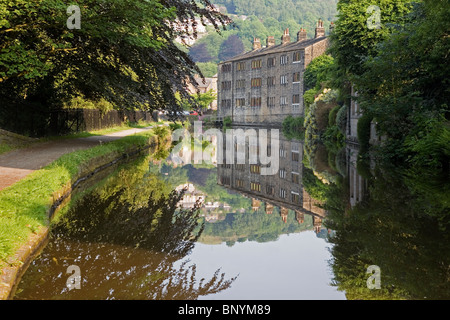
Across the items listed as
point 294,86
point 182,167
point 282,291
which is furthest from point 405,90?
point 294,86

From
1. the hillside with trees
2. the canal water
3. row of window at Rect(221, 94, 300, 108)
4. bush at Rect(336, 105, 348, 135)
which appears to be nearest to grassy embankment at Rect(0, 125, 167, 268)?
the canal water

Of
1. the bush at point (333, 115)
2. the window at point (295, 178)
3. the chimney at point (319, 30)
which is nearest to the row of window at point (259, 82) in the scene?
the chimney at point (319, 30)

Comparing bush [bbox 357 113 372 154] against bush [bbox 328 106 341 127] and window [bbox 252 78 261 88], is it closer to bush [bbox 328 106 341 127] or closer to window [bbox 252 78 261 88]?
bush [bbox 328 106 341 127]

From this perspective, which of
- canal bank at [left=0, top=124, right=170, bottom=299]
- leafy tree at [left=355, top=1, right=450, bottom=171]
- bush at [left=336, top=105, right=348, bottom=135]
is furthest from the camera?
bush at [left=336, top=105, right=348, bottom=135]

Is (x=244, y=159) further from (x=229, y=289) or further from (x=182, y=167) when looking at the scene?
(x=229, y=289)

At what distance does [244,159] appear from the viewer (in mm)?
24281

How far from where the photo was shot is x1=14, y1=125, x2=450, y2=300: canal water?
238 inches

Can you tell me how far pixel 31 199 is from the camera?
9.62 meters

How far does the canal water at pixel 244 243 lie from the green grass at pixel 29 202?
34cm

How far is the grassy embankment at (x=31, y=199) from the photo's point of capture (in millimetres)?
7105

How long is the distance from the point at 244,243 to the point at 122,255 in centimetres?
188

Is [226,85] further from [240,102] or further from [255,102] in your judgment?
[255,102]

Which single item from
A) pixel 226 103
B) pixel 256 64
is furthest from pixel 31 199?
pixel 226 103

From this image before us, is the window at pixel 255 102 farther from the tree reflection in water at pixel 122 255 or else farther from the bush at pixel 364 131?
the tree reflection in water at pixel 122 255
